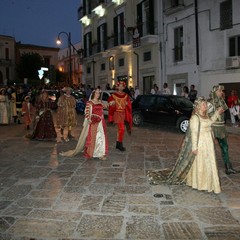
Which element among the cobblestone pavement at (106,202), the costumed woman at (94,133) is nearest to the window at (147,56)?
the cobblestone pavement at (106,202)

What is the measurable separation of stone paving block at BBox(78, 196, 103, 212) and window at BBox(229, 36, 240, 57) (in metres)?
14.5

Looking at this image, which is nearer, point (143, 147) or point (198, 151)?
point (198, 151)

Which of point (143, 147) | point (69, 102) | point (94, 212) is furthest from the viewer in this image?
point (69, 102)

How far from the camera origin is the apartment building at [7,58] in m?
66.3

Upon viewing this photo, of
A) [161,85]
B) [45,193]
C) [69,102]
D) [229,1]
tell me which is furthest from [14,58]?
[45,193]

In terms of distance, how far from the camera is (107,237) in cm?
446

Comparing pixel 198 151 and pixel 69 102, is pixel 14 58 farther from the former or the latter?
pixel 198 151

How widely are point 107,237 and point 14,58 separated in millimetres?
68047

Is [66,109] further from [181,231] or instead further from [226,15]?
[226,15]

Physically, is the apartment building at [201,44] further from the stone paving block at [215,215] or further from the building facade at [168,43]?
the stone paving block at [215,215]

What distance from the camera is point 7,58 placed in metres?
67.2

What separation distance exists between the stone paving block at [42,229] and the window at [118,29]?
2430 centimetres

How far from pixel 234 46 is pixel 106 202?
14.9 meters

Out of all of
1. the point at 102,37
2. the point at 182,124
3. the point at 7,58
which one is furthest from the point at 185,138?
the point at 7,58
